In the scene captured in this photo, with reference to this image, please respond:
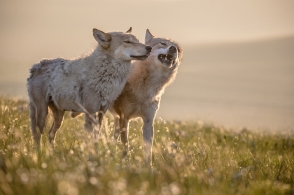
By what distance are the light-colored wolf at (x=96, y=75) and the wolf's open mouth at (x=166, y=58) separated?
2.21 ft

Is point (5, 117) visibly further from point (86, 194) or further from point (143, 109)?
point (86, 194)

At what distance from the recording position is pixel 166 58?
7160 millimetres

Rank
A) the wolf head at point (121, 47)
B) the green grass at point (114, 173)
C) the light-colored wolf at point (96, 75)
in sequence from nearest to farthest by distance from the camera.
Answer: the green grass at point (114, 173) → the light-colored wolf at point (96, 75) → the wolf head at point (121, 47)

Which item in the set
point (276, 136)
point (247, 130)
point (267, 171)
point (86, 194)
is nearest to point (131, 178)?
point (86, 194)

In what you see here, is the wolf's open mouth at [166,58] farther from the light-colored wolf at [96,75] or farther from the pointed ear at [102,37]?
the pointed ear at [102,37]

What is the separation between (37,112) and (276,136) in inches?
253

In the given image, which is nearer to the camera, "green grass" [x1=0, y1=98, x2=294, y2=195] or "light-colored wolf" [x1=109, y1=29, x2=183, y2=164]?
"green grass" [x1=0, y1=98, x2=294, y2=195]

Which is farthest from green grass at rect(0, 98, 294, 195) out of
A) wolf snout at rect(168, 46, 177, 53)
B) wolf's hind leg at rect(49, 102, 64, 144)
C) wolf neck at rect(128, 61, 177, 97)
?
wolf snout at rect(168, 46, 177, 53)

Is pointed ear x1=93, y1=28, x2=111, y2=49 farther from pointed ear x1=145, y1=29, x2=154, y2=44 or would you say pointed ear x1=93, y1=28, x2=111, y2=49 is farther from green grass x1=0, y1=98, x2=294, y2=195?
green grass x1=0, y1=98, x2=294, y2=195

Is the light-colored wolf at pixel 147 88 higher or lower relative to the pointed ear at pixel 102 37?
lower

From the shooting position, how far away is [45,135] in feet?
24.7

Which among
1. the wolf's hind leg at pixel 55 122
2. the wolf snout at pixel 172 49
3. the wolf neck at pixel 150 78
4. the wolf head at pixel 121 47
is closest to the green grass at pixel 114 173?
the wolf's hind leg at pixel 55 122

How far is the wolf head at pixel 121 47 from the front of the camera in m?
6.51

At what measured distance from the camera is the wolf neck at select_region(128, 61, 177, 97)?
23.8 ft
